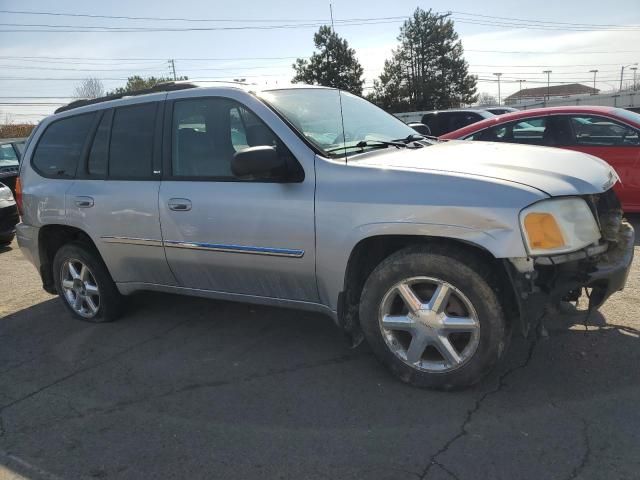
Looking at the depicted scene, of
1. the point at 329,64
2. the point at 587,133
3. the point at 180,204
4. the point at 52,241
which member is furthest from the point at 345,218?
the point at 329,64

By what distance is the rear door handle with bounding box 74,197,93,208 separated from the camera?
4.26 m

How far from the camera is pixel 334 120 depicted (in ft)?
12.6

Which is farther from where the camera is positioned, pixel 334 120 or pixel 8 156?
pixel 8 156

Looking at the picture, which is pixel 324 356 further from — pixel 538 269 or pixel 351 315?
pixel 538 269

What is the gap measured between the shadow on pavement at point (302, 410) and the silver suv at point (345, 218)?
298mm

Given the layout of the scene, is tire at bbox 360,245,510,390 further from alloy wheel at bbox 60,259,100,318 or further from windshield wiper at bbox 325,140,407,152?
alloy wheel at bbox 60,259,100,318

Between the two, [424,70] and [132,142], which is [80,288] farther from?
[424,70]

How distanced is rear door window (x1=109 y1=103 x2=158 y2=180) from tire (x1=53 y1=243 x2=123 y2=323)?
794 millimetres

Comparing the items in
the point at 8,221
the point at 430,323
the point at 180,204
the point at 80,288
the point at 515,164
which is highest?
the point at 515,164

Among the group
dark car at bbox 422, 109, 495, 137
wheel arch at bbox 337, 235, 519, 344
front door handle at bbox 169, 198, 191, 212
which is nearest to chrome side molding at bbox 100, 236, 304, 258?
front door handle at bbox 169, 198, 191, 212

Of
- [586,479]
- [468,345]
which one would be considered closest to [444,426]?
[468,345]

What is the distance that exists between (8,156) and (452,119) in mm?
10319

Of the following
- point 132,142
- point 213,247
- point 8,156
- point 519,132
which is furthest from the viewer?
point 8,156

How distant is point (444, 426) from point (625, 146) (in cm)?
524
